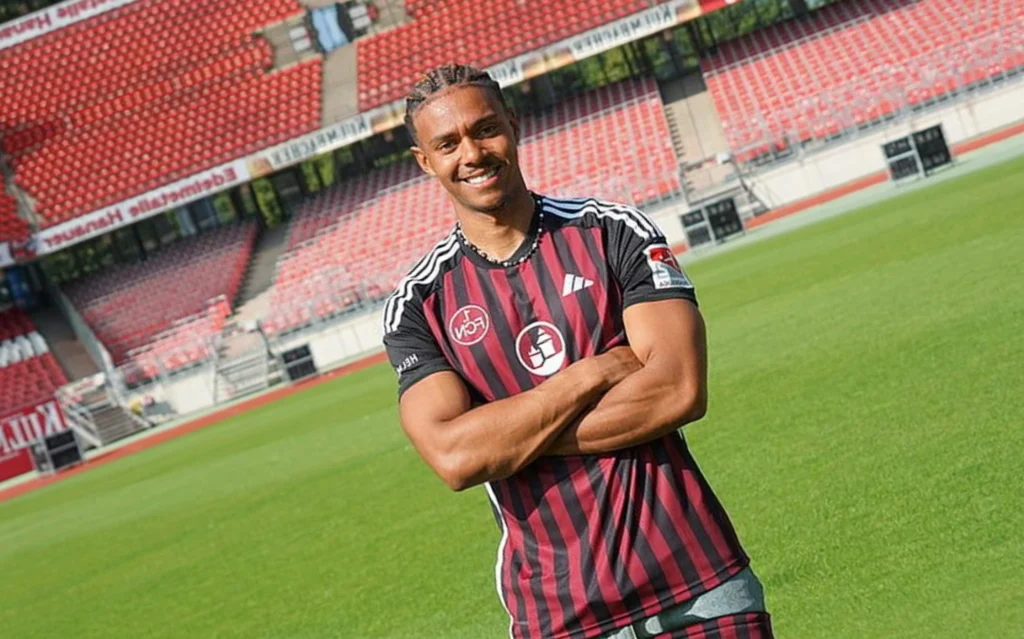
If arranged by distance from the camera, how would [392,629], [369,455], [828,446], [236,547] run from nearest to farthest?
1. [392,629]
2. [828,446]
3. [236,547]
4. [369,455]

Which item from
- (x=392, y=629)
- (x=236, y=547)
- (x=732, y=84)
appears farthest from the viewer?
(x=732, y=84)

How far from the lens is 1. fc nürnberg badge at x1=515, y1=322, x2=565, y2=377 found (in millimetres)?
3088

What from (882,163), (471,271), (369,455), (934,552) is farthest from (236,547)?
(882,163)

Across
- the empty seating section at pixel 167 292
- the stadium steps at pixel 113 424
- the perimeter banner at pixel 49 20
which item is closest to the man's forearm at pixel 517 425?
the stadium steps at pixel 113 424

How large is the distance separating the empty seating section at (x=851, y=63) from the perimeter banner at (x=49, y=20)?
19.3 meters

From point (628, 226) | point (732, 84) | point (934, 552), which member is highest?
point (732, 84)

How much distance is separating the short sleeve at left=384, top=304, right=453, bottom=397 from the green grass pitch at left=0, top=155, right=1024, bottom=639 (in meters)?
2.65

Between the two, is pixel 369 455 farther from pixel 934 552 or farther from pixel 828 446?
pixel 934 552

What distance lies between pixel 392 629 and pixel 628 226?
4994 millimetres

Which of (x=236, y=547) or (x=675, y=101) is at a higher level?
(x=675, y=101)

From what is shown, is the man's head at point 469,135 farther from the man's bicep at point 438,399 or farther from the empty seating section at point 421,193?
the empty seating section at point 421,193

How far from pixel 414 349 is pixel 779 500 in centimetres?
490

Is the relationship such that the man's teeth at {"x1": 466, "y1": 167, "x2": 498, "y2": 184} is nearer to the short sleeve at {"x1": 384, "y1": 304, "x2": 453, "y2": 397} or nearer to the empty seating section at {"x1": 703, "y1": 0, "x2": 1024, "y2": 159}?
the short sleeve at {"x1": 384, "y1": 304, "x2": 453, "y2": 397}

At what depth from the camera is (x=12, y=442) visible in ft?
109
